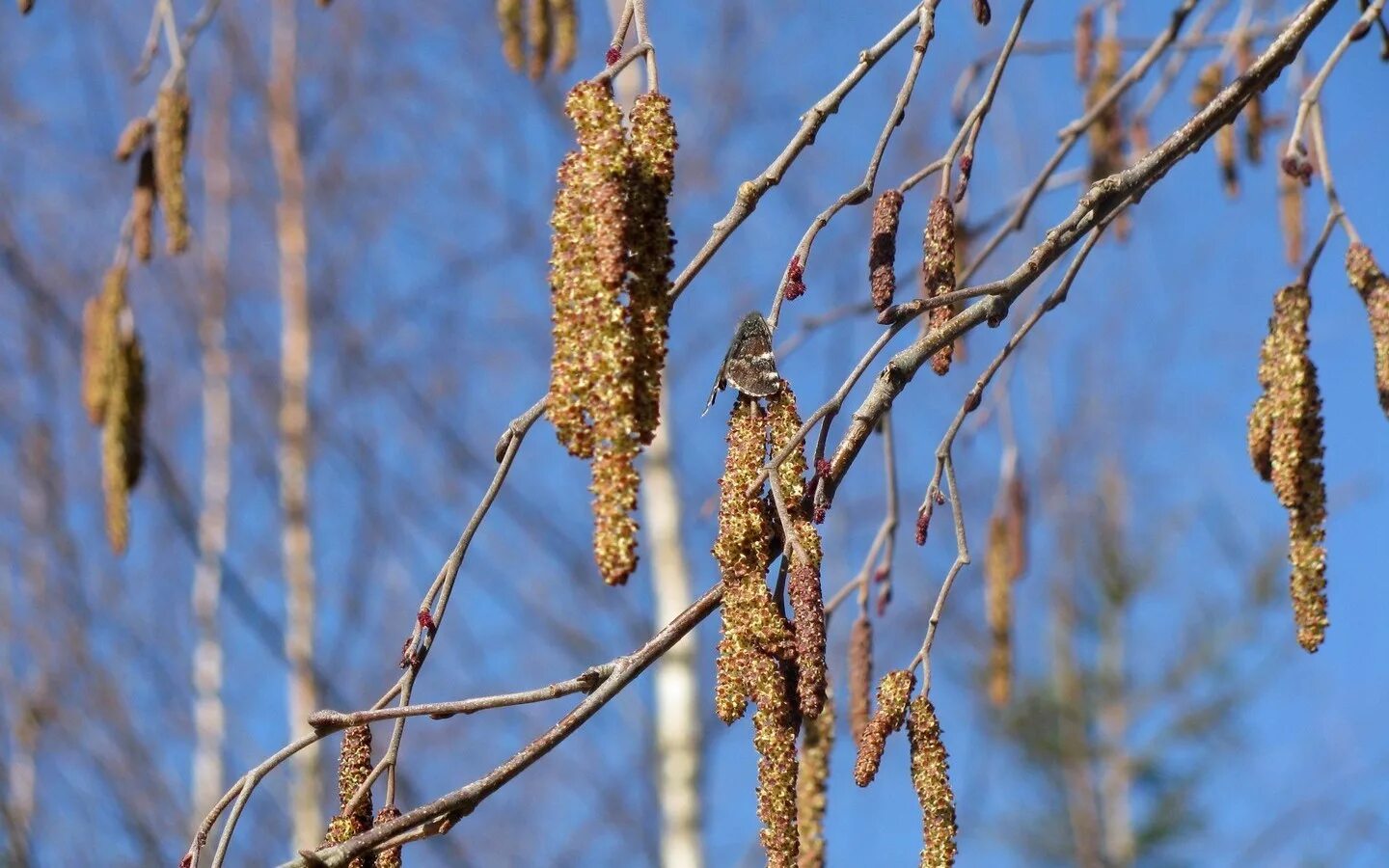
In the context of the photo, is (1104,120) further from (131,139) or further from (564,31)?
(131,139)

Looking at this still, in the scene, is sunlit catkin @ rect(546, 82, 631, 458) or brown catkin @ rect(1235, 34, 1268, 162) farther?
brown catkin @ rect(1235, 34, 1268, 162)

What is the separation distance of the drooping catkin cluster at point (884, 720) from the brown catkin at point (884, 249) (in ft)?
1.17

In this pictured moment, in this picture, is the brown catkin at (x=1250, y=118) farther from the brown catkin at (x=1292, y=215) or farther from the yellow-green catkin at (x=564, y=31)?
the yellow-green catkin at (x=564, y=31)

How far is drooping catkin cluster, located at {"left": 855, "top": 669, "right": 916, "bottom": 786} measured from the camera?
4.44 feet

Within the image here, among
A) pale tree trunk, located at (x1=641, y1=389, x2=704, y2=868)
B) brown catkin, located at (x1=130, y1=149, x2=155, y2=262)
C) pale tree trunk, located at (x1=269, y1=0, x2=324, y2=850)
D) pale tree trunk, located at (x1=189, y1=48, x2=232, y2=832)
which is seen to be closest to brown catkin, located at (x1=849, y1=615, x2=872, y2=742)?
brown catkin, located at (x1=130, y1=149, x2=155, y2=262)

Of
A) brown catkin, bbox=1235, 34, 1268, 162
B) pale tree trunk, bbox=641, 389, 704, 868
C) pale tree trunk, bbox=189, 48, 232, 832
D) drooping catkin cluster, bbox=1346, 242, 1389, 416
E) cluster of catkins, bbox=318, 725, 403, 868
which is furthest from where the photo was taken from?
pale tree trunk, bbox=189, 48, 232, 832

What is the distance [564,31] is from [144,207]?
0.64 m

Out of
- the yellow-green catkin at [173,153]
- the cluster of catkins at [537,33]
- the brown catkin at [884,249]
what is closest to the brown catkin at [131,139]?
the yellow-green catkin at [173,153]

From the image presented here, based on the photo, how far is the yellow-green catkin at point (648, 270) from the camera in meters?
1.12

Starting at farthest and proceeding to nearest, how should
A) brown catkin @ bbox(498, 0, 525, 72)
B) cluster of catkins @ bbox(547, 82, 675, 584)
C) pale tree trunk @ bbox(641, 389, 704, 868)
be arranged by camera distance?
pale tree trunk @ bbox(641, 389, 704, 868)
brown catkin @ bbox(498, 0, 525, 72)
cluster of catkins @ bbox(547, 82, 675, 584)

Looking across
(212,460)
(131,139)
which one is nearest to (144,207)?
(131,139)

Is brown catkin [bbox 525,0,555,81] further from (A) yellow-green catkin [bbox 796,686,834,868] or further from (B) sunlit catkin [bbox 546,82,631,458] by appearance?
(B) sunlit catkin [bbox 546,82,631,458]

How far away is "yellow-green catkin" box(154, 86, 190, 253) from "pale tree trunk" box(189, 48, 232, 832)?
440 cm

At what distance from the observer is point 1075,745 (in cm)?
1067
